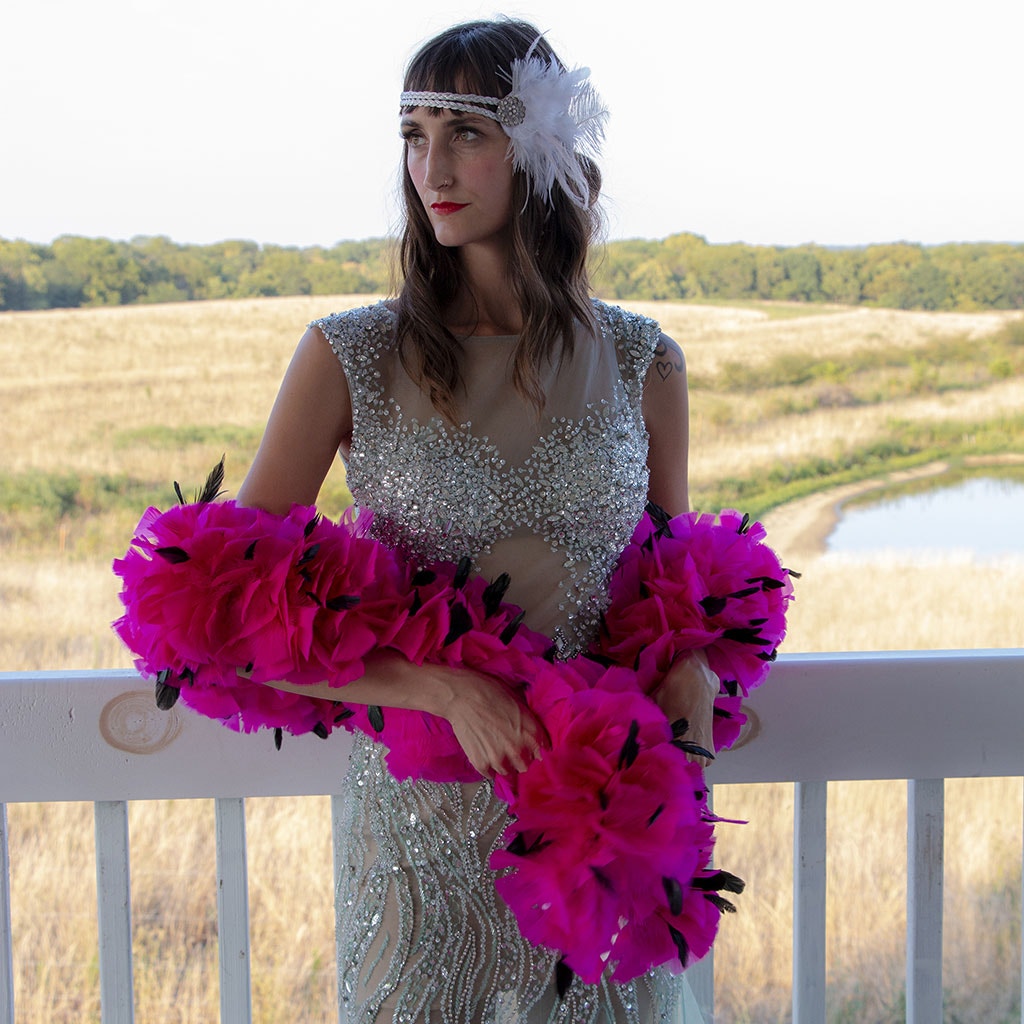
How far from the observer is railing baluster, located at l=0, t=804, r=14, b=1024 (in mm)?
1348

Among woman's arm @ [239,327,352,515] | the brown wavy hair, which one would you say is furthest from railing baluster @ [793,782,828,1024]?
woman's arm @ [239,327,352,515]

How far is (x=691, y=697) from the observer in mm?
1157

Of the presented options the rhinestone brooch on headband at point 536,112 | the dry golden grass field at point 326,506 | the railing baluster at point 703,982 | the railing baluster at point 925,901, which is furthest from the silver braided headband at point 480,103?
the dry golden grass field at point 326,506

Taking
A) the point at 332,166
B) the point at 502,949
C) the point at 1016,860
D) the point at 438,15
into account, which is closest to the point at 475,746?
the point at 502,949

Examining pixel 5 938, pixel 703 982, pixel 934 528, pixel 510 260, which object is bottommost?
pixel 703 982

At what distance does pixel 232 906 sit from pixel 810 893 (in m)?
0.83

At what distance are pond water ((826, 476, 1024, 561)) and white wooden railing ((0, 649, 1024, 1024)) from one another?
2356 mm

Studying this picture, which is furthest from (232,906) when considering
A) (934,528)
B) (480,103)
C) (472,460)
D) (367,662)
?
(934,528)

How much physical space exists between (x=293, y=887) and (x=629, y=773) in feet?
6.53

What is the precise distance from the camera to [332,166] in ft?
12.8

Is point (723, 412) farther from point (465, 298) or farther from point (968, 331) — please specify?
point (465, 298)

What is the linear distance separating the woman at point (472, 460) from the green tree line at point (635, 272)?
2.32 m

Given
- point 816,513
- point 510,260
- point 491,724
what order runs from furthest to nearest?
point 816,513 < point 510,260 < point 491,724

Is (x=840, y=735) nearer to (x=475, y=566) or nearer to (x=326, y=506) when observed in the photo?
(x=475, y=566)
